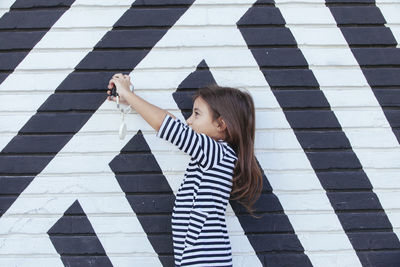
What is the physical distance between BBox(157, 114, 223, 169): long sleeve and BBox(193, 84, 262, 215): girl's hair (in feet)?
0.63

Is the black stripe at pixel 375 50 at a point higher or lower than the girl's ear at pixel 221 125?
higher

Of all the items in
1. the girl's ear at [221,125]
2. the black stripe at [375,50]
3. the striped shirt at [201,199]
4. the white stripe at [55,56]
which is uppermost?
the white stripe at [55,56]

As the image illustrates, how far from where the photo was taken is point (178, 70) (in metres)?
2.66

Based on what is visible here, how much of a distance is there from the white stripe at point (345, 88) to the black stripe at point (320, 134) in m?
0.04

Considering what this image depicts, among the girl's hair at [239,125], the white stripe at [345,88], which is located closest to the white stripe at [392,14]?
the white stripe at [345,88]

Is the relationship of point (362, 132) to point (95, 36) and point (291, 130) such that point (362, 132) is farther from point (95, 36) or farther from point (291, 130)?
point (95, 36)

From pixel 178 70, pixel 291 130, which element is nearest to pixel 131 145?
pixel 178 70

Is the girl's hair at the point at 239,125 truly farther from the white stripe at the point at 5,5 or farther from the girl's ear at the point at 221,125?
the white stripe at the point at 5,5

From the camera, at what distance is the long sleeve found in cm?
220

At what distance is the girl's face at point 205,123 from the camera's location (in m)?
2.38

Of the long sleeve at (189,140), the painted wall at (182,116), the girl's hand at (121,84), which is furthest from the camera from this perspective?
the painted wall at (182,116)

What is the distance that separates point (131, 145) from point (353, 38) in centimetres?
148

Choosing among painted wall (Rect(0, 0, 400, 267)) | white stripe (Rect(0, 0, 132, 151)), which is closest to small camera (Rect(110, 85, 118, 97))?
painted wall (Rect(0, 0, 400, 267))

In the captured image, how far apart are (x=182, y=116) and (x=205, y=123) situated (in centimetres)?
32
